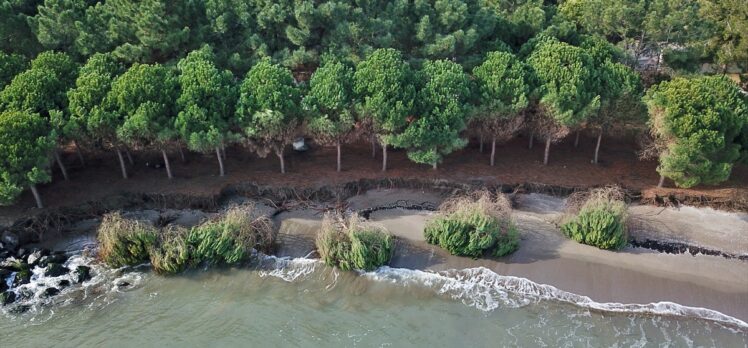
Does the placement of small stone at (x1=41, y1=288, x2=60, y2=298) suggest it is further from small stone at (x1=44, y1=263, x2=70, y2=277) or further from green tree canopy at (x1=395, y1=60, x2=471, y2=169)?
green tree canopy at (x1=395, y1=60, x2=471, y2=169)

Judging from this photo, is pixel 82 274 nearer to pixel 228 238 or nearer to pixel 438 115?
pixel 228 238

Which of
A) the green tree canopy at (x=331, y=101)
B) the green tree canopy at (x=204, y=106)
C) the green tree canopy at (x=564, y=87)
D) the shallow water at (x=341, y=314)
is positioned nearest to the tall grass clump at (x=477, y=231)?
the shallow water at (x=341, y=314)

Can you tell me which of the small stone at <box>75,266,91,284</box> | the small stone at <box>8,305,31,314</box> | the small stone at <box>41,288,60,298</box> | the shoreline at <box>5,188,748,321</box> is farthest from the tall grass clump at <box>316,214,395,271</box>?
the small stone at <box>8,305,31,314</box>

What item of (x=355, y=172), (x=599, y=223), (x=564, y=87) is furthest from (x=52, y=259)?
(x=564, y=87)

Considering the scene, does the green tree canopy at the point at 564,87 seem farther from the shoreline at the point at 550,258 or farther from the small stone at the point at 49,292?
the small stone at the point at 49,292

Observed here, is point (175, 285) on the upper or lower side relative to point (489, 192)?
lower

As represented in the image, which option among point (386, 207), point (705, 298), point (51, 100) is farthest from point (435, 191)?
point (51, 100)

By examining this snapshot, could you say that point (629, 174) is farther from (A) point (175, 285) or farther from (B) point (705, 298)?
(A) point (175, 285)

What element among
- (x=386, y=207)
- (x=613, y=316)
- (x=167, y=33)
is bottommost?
(x=613, y=316)
